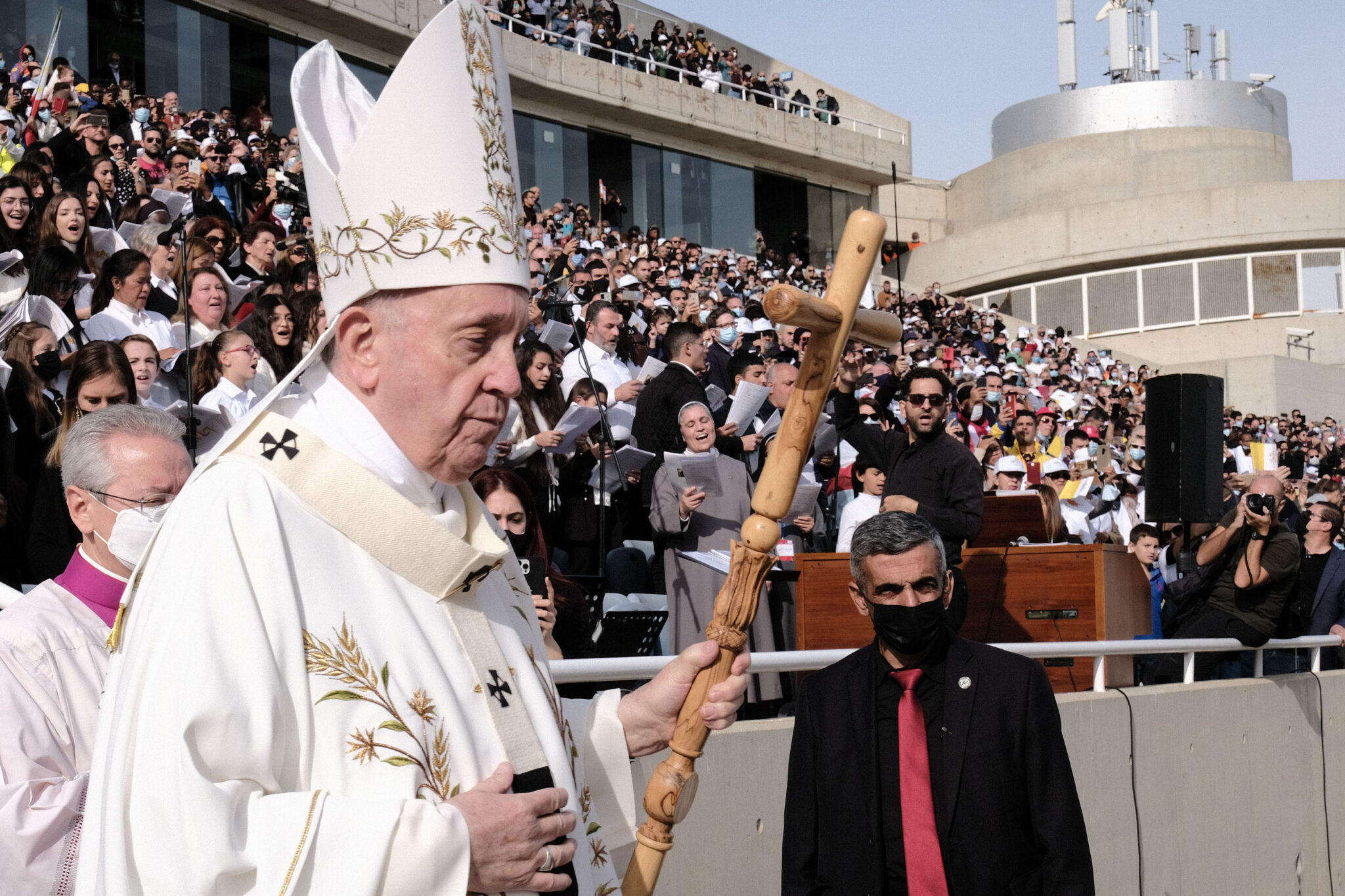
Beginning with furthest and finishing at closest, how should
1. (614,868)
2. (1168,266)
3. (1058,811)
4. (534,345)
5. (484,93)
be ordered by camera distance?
(1168,266), (534,345), (1058,811), (614,868), (484,93)

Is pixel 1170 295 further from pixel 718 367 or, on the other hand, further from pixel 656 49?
pixel 718 367

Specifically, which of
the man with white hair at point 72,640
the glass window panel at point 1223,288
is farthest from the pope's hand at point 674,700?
the glass window panel at point 1223,288

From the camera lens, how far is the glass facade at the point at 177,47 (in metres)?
21.5

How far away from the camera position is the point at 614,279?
16.5m

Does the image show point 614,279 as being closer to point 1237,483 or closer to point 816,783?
point 1237,483

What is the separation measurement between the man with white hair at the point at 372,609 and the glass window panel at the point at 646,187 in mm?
29995

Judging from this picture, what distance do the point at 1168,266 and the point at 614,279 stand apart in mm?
28548

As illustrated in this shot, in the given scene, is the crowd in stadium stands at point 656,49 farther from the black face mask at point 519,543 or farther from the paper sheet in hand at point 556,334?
the black face mask at point 519,543

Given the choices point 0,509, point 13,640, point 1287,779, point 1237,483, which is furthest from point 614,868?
point 1237,483

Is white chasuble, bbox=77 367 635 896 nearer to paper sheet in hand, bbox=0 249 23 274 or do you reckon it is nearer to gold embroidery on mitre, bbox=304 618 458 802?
gold embroidery on mitre, bbox=304 618 458 802

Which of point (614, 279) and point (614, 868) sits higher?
point (614, 279)

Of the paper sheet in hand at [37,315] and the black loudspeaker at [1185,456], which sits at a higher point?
the paper sheet in hand at [37,315]

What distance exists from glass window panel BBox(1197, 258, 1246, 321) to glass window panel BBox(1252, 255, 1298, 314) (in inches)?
12.8

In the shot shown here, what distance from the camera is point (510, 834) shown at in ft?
5.97
